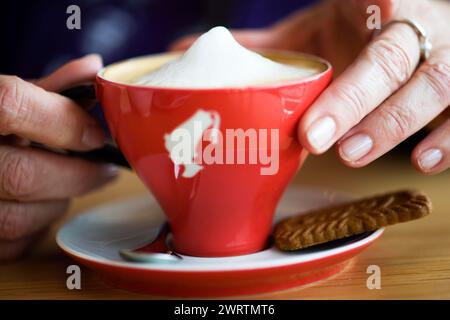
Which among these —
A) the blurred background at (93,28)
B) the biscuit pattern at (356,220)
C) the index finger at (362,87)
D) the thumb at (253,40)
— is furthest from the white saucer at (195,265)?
the blurred background at (93,28)

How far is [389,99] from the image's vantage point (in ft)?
2.27

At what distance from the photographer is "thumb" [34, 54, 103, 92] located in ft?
2.45

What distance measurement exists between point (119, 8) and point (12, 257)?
792mm

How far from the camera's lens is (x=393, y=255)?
0.69 m

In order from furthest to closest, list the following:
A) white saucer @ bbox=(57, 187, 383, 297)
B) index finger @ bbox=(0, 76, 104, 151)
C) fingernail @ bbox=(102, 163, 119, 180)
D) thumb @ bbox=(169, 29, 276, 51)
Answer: thumb @ bbox=(169, 29, 276, 51) → fingernail @ bbox=(102, 163, 119, 180) → index finger @ bbox=(0, 76, 104, 151) → white saucer @ bbox=(57, 187, 383, 297)

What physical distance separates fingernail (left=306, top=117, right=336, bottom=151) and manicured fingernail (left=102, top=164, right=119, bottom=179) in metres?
0.36

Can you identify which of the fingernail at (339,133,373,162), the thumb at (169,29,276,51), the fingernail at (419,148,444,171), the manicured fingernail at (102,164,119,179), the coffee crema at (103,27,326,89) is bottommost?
the manicured fingernail at (102,164,119,179)

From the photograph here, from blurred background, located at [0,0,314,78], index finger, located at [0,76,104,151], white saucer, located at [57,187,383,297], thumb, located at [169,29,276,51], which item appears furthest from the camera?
blurred background, located at [0,0,314,78]

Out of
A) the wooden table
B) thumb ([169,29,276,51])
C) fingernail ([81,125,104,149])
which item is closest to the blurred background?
thumb ([169,29,276,51])

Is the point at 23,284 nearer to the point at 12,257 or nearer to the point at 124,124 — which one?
the point at 12,257

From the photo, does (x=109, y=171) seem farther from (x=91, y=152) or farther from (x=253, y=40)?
(x=253, y=40)

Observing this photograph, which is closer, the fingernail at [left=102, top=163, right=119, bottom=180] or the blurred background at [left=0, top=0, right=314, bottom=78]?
the fingernail at [left=102, top=163, right=119, bottom=180]

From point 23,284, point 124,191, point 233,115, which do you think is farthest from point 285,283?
point 124,191

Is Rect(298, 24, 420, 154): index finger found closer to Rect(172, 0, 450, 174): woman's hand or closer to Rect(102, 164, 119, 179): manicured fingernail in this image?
Rect(172, 0, 450, 174): woman's hand
